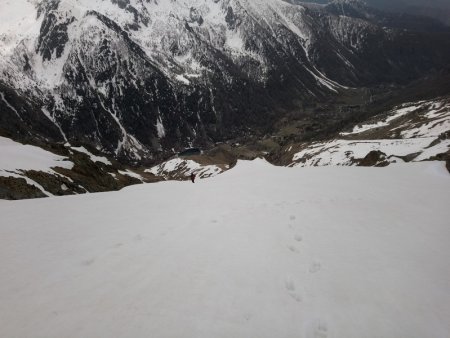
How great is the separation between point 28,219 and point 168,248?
6407 mm

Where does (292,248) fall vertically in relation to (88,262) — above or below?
below

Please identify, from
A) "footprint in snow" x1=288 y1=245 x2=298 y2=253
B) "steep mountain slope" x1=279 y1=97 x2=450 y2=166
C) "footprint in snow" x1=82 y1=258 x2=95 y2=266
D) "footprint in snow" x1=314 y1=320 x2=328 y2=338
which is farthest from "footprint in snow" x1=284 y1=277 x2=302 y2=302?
"steep mountain slope" x1=279 y1=97 x2=450 y2=166

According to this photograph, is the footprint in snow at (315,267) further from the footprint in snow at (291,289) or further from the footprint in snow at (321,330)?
the footprint in snow at (321,330)

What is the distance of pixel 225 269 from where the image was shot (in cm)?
1059

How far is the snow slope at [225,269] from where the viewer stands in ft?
27.8

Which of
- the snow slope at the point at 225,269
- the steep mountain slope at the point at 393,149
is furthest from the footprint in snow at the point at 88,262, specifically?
the steep mountain slope at the point at 393,149

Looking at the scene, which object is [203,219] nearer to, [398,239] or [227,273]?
[227,273]

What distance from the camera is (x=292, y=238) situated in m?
13.3

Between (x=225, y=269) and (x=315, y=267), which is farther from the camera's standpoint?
(x=315, y=267)

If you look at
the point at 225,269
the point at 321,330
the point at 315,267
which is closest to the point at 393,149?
the point at 315,267

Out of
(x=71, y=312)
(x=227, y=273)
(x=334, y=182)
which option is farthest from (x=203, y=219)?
(x=334, y=182)

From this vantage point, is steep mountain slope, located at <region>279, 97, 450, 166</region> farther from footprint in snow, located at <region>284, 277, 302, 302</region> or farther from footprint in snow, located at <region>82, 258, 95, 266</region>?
footprint in snow, located at <region>82, 258, 95, 266</region>

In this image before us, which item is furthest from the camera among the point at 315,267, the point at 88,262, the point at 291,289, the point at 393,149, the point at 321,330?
the point at 393,149

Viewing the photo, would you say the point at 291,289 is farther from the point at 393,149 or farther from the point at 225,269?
the point at 393,149
